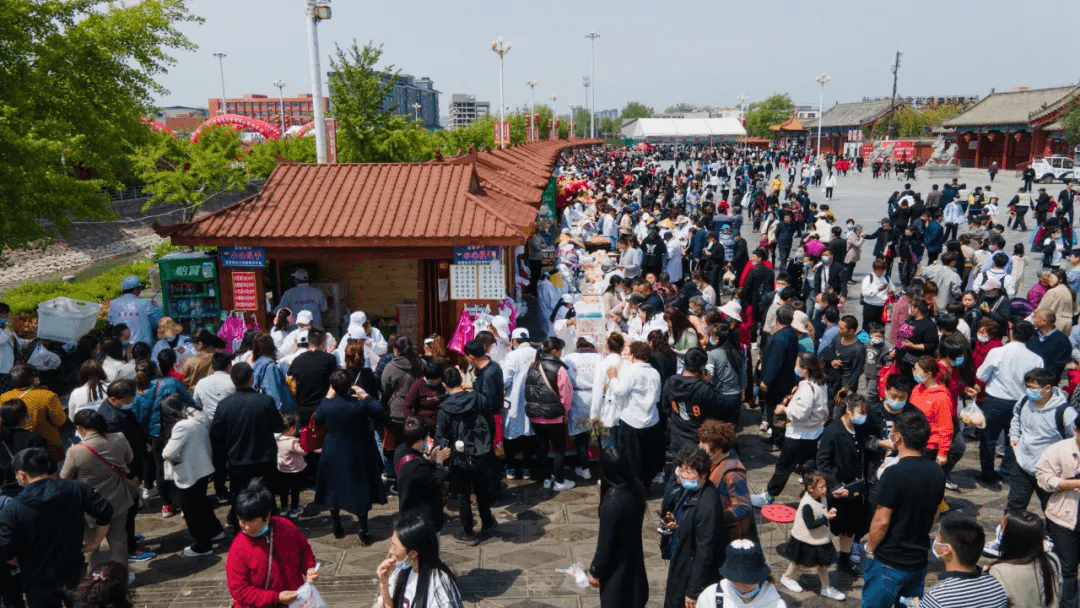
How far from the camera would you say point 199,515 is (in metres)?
6.70

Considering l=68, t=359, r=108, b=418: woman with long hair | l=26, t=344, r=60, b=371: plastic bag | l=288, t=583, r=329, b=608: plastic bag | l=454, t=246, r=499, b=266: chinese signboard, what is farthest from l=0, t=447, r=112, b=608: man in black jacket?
l=454, t=246, r=499, b=266: chinese signboard

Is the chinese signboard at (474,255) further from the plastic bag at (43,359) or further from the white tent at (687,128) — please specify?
the white tent at (687,128)

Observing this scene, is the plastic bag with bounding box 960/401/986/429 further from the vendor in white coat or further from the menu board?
the vendor in white coat

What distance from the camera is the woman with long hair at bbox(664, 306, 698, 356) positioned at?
8.61 m

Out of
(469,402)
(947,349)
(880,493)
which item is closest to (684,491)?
(880,493)

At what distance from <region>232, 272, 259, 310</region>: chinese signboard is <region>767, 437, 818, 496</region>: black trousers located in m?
7.06

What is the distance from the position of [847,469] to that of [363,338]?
529cm

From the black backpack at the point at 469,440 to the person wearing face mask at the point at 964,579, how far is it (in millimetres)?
3680

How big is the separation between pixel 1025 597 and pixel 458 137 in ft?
121

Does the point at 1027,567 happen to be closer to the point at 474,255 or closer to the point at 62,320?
the point at 474,255

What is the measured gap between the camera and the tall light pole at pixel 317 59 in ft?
42.8

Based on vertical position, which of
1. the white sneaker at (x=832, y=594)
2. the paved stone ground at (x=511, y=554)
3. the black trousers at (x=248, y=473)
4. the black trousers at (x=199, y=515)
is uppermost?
the black trousers at (x=248, y=473)

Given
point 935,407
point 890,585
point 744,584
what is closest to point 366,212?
point 935,407

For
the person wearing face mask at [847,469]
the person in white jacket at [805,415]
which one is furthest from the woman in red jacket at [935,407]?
the person in white jacket at [805,415]
